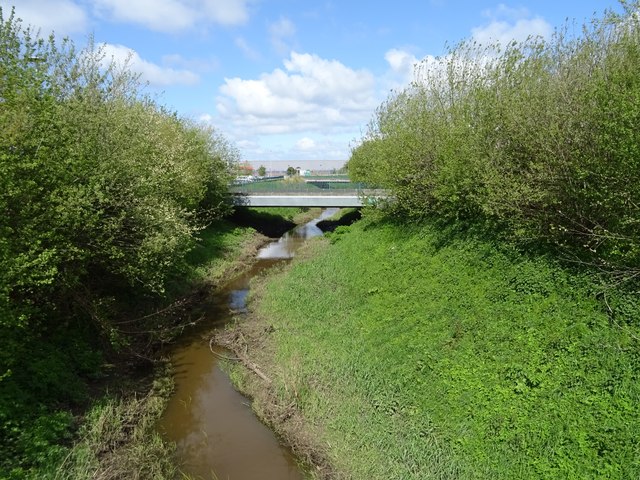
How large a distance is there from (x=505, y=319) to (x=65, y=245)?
43.3 ft

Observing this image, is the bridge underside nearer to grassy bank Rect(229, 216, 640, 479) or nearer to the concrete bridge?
the concrete bridge

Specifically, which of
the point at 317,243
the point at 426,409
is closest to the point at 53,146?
Answer: the point at 426,409

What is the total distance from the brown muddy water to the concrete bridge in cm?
2349

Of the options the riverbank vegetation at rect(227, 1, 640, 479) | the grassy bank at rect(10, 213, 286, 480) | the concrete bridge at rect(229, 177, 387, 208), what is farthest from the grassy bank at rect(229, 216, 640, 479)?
the concrete bridge at rect(229, 177, 387, 208)

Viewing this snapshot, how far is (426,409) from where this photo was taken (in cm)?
1138

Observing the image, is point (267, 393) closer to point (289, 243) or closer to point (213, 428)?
point (213, 428)

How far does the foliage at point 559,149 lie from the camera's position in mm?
10773

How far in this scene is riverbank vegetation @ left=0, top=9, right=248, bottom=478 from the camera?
35.3ft

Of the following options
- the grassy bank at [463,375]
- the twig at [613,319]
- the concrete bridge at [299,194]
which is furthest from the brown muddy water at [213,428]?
the concrete bridge at [299,194]

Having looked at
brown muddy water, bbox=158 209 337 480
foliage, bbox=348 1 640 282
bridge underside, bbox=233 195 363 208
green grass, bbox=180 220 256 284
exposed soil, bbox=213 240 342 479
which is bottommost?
brown muddy water, bbox=158 209 337 480

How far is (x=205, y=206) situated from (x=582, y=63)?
32981 millimetres

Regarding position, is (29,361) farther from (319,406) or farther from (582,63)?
(582,63)

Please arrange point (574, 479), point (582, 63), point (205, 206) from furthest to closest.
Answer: point (205, 206) → point (582, 63) → point (574, 479)

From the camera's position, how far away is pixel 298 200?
43.2 m
